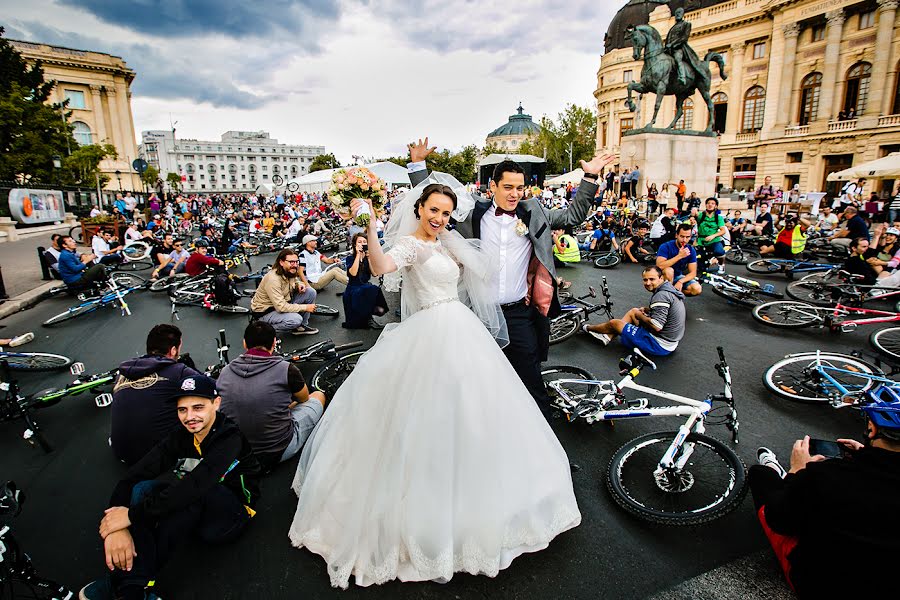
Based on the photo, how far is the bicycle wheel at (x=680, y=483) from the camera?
3.11 m

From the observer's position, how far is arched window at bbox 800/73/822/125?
3644 centimetres

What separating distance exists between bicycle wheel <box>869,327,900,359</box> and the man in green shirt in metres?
4.00

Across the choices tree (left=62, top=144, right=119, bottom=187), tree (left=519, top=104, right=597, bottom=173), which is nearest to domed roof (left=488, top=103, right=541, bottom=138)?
tree (left=519, top=104, right=597, bottom=173)

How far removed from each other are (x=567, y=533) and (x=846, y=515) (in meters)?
1.63

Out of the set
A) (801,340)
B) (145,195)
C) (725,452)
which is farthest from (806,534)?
(145,195)

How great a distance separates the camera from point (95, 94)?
202ft

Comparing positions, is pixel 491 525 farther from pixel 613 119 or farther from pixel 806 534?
pixel 613 119

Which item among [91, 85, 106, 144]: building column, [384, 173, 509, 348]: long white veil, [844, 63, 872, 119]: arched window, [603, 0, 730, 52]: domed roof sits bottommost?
[384, 173, 509, 348]: long white veil

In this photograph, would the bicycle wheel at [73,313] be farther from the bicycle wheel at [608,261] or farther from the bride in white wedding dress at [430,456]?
the bicycle wheel at [608,261]

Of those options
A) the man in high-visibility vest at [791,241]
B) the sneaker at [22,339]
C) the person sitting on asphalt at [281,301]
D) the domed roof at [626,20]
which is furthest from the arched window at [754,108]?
the sneaker at [22,339]

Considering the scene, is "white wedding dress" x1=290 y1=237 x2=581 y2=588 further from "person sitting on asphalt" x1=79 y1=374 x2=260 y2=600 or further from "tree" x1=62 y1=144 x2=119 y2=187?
"tree" x1=62 y1=144 x2=119 y2=187

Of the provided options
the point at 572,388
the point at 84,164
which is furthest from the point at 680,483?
the point at 84,164

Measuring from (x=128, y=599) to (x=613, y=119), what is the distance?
64.8 m

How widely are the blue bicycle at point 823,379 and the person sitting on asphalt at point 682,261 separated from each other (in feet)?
9.11
